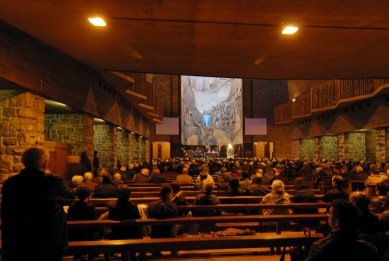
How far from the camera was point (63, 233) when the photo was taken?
2.87 meters

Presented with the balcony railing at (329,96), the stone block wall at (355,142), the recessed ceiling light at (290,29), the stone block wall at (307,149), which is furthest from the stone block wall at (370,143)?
the recessed ceiling light at (290,29)

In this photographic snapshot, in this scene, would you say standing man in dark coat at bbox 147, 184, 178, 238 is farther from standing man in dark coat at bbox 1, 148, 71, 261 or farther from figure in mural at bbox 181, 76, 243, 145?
figure in mural at bbox 181, 76, 243, 145

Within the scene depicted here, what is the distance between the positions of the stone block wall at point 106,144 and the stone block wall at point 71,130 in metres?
4.02

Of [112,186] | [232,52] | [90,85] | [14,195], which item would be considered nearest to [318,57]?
[232,52]

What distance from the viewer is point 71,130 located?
41.2ft

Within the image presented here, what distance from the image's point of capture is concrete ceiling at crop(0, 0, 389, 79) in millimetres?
6188

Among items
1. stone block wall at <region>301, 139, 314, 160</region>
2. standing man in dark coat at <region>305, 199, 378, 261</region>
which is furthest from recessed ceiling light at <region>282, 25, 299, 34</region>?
stone block wall at <region>301, 139, 314, 160</region>

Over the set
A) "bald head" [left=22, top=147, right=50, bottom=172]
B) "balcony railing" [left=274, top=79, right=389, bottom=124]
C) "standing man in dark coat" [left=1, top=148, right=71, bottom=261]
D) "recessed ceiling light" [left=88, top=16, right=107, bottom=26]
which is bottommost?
"standing man in dark coat" [left=1, top=148, right=71, bottom=261]

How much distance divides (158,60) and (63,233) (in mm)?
7677

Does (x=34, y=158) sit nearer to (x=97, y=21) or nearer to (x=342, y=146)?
(x=97, y=21)

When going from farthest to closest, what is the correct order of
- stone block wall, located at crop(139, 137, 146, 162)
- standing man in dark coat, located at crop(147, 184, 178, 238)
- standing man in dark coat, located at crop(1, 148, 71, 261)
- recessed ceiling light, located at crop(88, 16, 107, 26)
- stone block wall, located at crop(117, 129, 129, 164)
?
stone block wall, located at crop(139, 137, 146, 162)
stone block wall, located at crop(117, 129, 129, 164)
recessed ceiling light, located at crop(88, 16, 107, 26)
standing man in dark coat, located at crop(147, 184, 178, 238)
standing man in dark coat, located at crop(1, 148, 71, 261)

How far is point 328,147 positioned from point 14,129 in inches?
977

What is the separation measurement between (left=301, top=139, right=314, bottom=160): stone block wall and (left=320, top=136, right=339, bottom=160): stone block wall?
3.12m

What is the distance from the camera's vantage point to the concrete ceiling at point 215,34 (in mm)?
6188
